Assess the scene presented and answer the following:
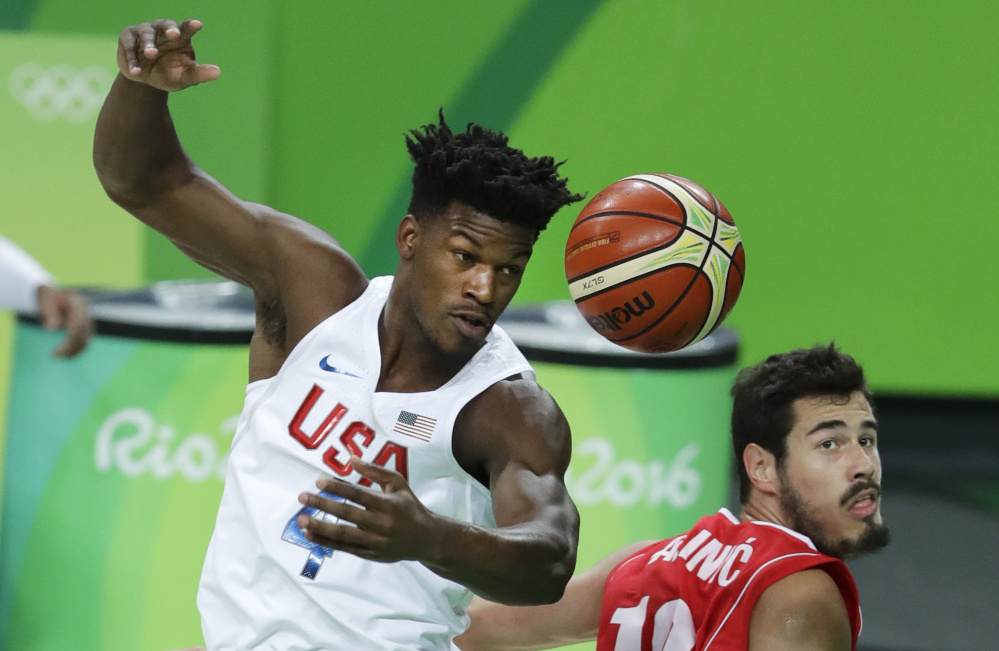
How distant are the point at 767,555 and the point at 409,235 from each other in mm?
1133

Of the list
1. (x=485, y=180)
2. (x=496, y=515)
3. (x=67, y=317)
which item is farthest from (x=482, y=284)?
(x=67, y=317)

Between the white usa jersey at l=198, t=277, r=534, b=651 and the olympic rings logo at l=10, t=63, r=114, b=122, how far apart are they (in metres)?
3.89

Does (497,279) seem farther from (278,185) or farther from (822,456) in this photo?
(278,185)

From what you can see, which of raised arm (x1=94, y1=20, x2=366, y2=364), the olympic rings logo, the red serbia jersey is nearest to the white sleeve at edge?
raised arm (x1=94, y1=20, x2=366, y2=364)

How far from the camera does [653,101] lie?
7766mm

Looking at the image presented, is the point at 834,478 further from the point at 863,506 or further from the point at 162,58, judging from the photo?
the point at 162,58

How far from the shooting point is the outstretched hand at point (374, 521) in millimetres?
1868

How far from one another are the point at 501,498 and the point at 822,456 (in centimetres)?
99

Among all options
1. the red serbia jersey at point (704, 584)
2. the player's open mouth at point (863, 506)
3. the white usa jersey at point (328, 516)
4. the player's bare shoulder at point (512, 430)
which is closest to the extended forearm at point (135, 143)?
the white usa jersey at point (328, 516)

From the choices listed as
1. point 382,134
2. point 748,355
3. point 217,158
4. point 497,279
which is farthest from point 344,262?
point 748,355

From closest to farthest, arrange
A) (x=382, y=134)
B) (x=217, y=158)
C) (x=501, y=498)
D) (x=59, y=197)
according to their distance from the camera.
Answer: (x=501, y=498), (x=59, y=197), (x=217, y=158), (x=382, y=134)

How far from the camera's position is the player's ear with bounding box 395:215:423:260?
9.44 feet

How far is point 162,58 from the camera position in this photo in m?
2.75

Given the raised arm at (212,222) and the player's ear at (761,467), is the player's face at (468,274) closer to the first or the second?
the raised arm at (212,222)
